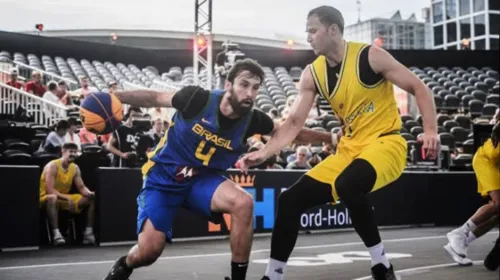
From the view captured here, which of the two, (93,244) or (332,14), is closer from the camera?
(332,14)

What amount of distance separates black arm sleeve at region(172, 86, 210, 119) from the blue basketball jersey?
0.04 m

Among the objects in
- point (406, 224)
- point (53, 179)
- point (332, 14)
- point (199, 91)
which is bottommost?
point (406, 224)

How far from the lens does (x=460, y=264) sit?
27.0 feet

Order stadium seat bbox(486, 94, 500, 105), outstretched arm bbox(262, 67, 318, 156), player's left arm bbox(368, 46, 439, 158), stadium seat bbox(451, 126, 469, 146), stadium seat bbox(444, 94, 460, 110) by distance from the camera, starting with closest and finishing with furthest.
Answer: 1. player's left arm bbox(368, 46, 439, 158)
2. outstretched arm bbox(262, 67, 318, 156)
3. stadium seat bbox(451, 126, 469, 146)
4. stadium seat bbox(444, 94, 460, 110)
5. stadium seat bbox(486, 94, 500, 105)

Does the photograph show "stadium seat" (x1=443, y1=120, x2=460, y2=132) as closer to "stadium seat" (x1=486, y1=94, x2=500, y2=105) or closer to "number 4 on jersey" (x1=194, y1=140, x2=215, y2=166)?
"stadium seat" (x1=486, y1=94, x2=500, y2=105)

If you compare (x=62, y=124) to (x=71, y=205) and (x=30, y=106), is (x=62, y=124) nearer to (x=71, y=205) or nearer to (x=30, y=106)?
(x=71, y=205)

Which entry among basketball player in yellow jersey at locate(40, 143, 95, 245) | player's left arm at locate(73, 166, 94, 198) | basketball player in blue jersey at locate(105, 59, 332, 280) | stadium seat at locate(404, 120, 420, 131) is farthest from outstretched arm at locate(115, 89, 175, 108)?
stadium seat at locate(404, 120, 420, 131)

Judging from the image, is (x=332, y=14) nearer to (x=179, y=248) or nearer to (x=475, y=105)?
(x=179, y=248)

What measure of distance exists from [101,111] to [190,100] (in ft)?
1.99

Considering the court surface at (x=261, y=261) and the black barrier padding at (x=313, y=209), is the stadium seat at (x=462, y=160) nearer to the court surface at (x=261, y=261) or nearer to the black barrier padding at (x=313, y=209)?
the black barrier padding at (x=313, y=209)

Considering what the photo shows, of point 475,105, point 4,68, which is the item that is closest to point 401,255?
point 4,68

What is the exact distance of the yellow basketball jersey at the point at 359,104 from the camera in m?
5.69

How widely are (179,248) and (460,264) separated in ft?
13.6

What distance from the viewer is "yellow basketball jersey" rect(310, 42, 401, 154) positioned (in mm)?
5691
